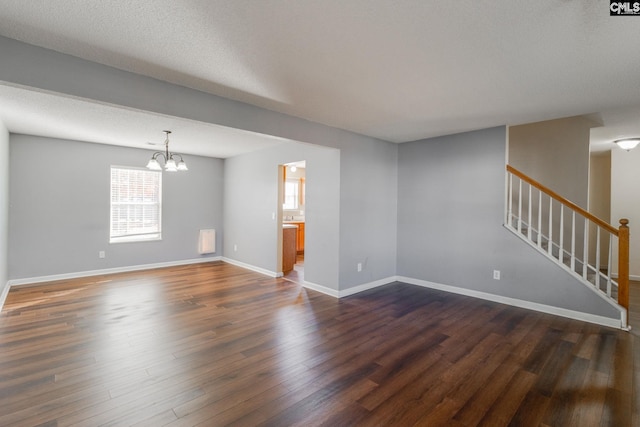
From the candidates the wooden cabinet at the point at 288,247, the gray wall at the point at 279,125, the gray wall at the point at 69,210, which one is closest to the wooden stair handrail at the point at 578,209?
the gray wall at the point at 279,125

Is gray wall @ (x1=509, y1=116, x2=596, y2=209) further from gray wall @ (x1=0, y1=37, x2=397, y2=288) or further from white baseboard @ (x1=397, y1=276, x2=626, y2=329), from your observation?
gray wall @ (x1=0, y1=37, x2=397, y2=288)

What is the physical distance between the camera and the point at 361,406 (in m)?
1.96

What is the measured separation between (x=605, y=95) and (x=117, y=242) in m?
7.48

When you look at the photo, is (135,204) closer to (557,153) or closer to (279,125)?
(279,125)

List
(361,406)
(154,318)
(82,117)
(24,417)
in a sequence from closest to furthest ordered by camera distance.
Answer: (24,417) < (361,406) < (154,318) < (82,117)

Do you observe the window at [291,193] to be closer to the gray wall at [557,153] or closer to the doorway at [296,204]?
the doorway at [296,204]

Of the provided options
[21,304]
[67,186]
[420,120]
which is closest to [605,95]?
[420,120]

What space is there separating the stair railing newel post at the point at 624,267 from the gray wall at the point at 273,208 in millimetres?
3265

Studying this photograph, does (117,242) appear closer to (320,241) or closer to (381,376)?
(320,241)

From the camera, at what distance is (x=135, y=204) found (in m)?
5.96

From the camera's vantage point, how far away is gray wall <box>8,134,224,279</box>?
187 inches

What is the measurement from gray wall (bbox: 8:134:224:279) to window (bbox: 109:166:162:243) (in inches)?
5.5

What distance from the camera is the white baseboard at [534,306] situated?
→ 10.8 ft

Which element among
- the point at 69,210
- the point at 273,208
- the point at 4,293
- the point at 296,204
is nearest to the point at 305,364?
the point at 273,208
